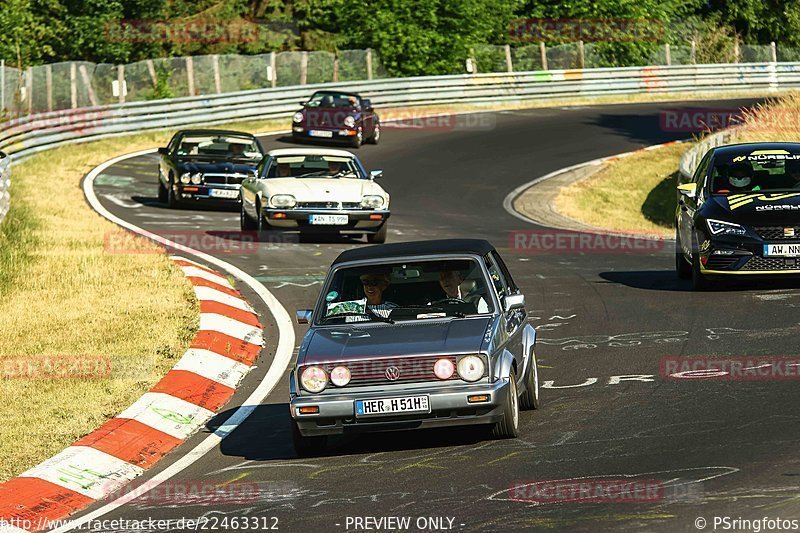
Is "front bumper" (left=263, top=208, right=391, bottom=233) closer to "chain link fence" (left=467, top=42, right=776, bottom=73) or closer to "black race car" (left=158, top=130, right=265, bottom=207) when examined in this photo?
"black race car" (left=158, top=130, right=265, bottom=207)

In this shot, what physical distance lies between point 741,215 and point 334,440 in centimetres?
716

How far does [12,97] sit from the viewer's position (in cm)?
3734

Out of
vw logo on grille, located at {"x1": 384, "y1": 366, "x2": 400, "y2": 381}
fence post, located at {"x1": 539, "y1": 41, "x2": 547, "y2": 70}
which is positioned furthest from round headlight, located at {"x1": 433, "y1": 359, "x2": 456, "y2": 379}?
fence post, located at {"x1": 539, "y1": 41, "x2": 547, "y2": 70}

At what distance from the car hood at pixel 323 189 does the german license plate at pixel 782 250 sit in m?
7.43

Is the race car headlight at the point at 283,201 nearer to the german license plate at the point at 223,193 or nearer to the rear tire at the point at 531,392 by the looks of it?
the german license plate at the point at 223,193

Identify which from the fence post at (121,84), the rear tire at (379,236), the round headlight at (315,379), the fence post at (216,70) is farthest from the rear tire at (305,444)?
the fence post at (216,70)

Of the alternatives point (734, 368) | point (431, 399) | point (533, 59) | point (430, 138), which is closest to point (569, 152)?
point (430, 138)

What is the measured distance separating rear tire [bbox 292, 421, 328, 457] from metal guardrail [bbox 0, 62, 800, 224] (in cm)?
2483

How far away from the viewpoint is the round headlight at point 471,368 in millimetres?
9164

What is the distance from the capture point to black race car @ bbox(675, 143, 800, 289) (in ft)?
49.8

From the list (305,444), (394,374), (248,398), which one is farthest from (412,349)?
(248,398)

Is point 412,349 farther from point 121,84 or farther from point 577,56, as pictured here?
point 577,56

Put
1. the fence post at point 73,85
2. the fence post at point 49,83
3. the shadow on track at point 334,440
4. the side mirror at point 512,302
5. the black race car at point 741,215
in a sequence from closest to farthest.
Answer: the shadow on track at point 334,440 → the side mirror at point 512,302 → the black race car at point 741,215 → the fence post at point 49,83 → the fence post at point 73,85

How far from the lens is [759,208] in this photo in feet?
50.7
